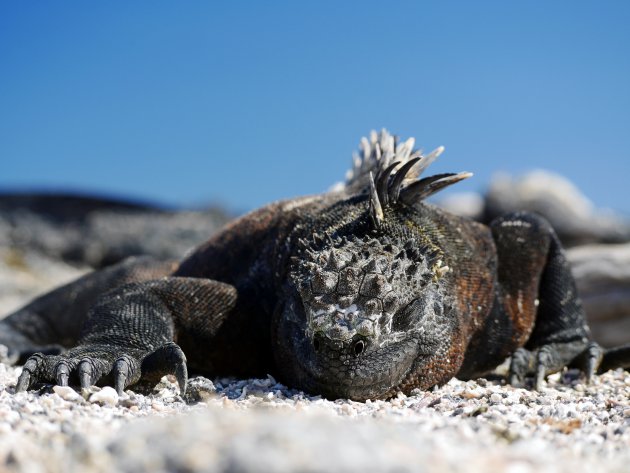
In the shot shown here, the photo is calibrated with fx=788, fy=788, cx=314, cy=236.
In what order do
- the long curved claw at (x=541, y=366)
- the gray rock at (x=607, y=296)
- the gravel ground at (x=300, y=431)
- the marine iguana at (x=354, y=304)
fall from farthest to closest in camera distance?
the gray rock at (x=607, y=296) < the long curved claw at (x=541, y=366) < the marine iguana at (x=354, y=304) < the gravel ground at (x=300, y=431)

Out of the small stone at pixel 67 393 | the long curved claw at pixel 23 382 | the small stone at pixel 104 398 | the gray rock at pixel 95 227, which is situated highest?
the small stone at pixel 104 398

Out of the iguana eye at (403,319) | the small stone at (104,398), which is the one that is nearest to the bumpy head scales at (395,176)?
the iguana eye at (403,319)

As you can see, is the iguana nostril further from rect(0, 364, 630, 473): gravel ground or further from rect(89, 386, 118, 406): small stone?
rect(89, 386, 118, 406): small stone

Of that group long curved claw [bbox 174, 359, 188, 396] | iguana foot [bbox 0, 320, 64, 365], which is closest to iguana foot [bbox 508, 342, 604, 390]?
long curved claw [bbox 174, 359, 188, 396]

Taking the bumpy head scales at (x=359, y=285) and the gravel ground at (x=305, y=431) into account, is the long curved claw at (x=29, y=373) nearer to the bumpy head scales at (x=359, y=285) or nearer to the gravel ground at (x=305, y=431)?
the gravel ground at (x=305, y=431)

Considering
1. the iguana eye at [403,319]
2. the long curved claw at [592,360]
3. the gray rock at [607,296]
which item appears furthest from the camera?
the gray rock at [607,296]
